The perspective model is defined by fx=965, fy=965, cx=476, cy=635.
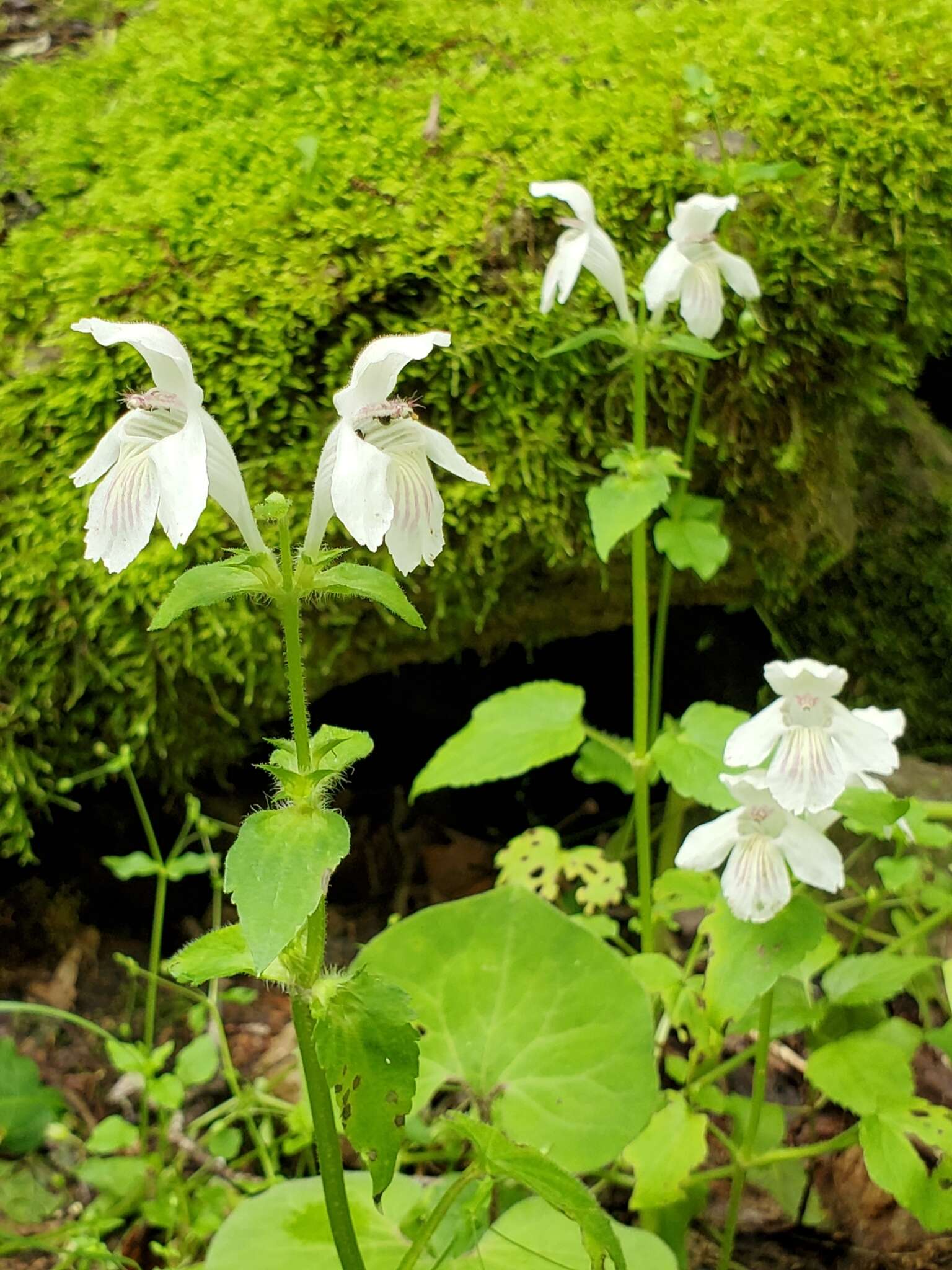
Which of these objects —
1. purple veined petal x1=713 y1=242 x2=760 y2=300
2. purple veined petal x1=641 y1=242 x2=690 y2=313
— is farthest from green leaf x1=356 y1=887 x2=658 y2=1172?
purple veined petal x1=713 y1=242 x2=760 y2=300

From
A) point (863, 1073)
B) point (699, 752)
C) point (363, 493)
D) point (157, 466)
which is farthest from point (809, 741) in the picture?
point (157, 466)

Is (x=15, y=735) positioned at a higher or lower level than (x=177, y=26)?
lower

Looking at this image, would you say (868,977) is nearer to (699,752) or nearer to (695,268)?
(699,752)


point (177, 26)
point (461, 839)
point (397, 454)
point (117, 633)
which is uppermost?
point (177, 26)

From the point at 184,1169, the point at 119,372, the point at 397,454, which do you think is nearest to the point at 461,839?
the point at 184,1169

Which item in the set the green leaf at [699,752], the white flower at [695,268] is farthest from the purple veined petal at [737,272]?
the green leaf at [699,752]

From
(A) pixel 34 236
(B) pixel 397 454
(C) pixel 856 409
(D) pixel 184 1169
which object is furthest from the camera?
(C) pixel 856 409

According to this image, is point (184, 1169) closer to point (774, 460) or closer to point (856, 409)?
point (774, 460)
